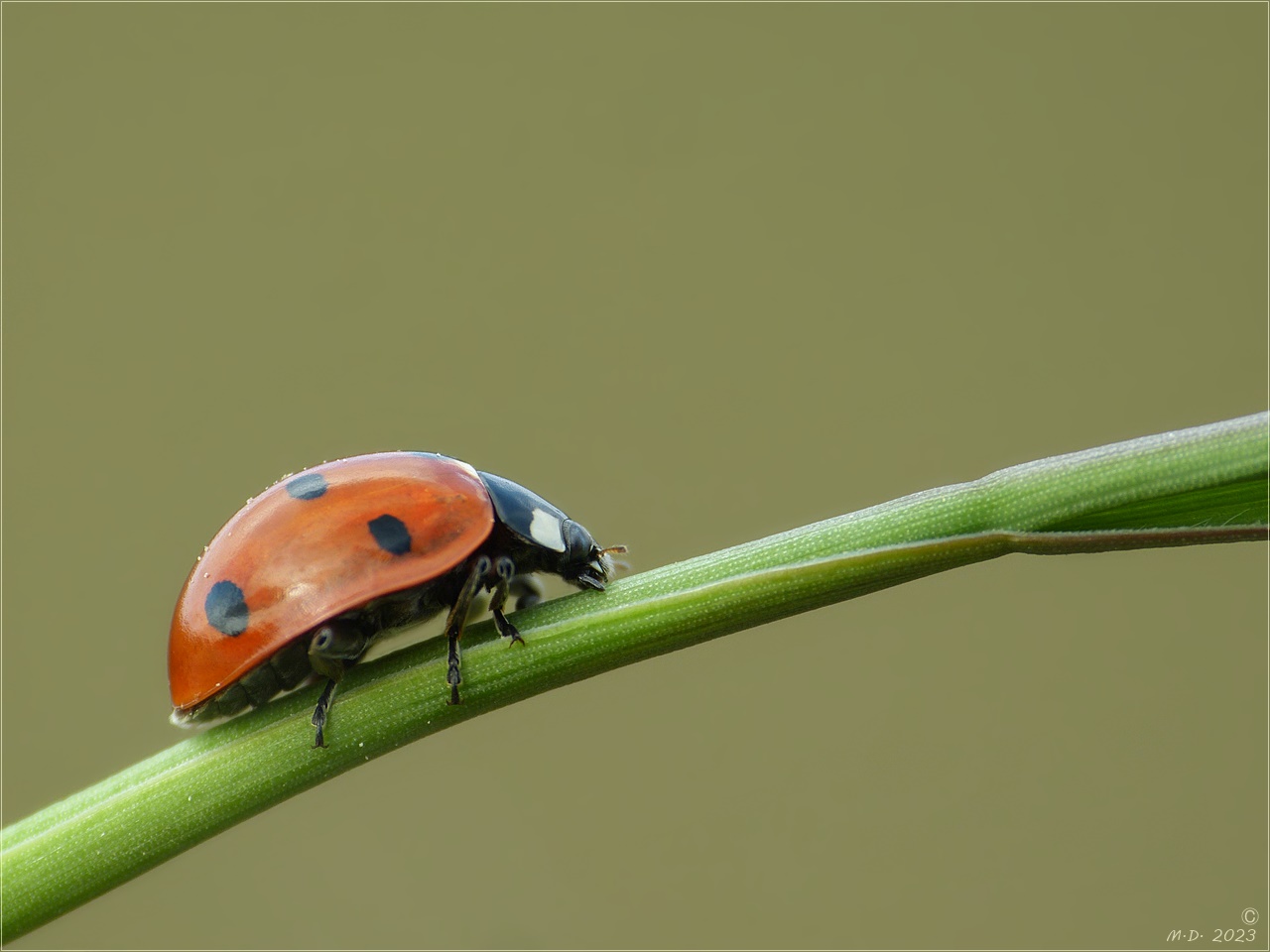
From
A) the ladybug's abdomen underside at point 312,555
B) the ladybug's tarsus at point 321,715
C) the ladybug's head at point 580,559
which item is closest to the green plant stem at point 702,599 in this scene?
the ladybug's tarsus at point 321,715

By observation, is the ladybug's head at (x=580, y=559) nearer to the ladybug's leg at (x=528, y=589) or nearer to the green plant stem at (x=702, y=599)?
the ladybug's leg at (x=528, y=589)

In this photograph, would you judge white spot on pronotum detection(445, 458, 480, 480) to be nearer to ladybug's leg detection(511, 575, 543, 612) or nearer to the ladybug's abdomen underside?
the ladybug's abdomen underside

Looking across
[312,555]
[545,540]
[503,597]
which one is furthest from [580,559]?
[312,555]

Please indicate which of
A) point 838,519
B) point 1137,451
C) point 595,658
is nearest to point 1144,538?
point 1137,451

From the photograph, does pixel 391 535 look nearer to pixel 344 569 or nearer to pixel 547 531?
pixel 344 569

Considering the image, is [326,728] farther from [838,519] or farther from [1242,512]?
[1242,512]

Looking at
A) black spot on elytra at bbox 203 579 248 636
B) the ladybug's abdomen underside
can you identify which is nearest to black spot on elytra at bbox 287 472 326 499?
the ladybug's abdomen underside

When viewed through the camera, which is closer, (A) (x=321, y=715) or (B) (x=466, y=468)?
(A) (x=321, y=715)
